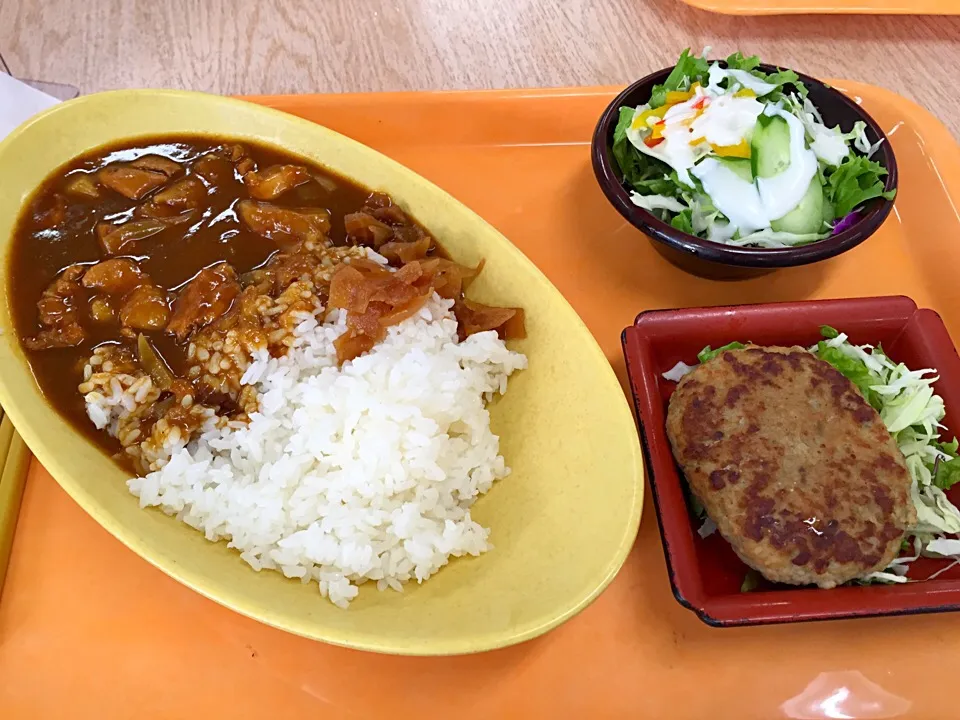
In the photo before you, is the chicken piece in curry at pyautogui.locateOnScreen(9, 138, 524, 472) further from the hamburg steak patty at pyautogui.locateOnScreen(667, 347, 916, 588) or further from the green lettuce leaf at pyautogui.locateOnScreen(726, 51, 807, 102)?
the green lettuce leaf at pyautogui.locateOnScreen(726, 51, 807, 102)

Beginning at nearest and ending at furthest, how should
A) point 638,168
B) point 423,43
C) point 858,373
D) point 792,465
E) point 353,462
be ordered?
point 792,465, point 353,462, point 858,373, point 638,168, point 423,43

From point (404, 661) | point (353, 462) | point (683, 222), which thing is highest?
point (683, 222)

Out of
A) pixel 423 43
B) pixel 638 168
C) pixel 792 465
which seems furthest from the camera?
pixel 423 43

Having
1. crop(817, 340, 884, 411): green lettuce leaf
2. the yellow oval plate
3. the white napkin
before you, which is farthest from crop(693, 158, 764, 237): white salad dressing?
the white napkin

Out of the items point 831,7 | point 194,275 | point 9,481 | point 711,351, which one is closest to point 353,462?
point 194,275

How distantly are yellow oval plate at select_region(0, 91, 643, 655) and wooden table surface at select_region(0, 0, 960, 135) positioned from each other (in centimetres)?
72

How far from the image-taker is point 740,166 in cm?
200

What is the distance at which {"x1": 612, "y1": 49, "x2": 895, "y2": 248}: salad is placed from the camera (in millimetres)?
1969

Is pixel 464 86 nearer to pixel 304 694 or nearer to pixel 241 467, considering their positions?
pixel 241 467

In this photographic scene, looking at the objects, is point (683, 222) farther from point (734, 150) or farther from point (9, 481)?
point (9, 481)

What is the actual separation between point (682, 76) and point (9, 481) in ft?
7.12

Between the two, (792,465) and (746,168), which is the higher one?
(746,168)

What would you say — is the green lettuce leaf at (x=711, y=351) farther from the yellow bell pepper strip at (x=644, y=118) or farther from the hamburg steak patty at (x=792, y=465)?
the yellow bell pepper strip at (x=644, y=118)

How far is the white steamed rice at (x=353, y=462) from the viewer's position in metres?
1.56
